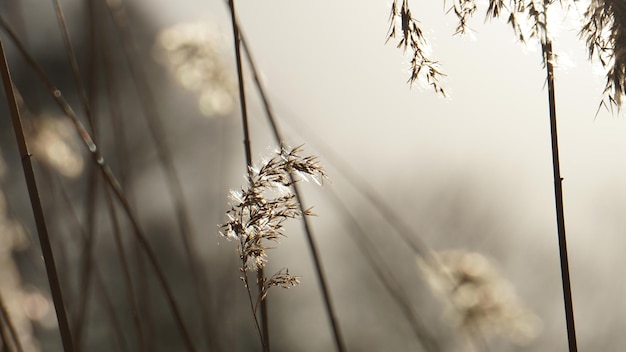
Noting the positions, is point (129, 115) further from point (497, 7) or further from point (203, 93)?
point (497, 7)

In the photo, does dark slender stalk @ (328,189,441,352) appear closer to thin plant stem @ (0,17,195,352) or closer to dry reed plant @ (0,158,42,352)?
thin plant stem @ (0,17,195,352)

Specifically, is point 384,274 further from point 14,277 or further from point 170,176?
point 14,277

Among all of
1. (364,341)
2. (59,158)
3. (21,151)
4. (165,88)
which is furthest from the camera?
(364,341)

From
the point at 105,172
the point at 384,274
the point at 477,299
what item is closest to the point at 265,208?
the point at 105,172

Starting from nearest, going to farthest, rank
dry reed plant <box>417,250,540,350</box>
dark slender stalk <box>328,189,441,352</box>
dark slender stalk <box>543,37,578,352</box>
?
dark slender stalk <box>543,37,578,352</box>, dark slender stalk <box>328,189,441,352</box>, dry reed plant <box>417,250,540,350</box>

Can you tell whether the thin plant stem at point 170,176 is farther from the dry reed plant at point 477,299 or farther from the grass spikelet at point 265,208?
the dry reed plant at point 477,299

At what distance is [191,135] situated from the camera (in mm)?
6805

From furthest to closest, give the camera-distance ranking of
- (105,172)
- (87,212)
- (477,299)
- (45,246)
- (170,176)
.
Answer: (477,299) < (170,176) < (87,212) < (105,172) < (45,246)

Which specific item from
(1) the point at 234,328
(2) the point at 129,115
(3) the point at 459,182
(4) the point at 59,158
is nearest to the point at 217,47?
(4) the point at 59,158

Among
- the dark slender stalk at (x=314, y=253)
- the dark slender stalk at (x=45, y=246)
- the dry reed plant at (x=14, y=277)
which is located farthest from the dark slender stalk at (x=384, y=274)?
the dry reed plant at (x=14, y=277)

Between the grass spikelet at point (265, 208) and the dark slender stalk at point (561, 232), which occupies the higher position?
the grass spikelet at point (265, 208)

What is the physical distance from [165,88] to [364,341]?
3.25 meters

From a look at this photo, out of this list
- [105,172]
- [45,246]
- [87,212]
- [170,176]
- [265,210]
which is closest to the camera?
[45,246]

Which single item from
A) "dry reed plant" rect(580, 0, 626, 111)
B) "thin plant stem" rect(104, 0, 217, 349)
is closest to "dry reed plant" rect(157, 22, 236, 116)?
"thin plant stem" rect(104, 0, 217, 349)
